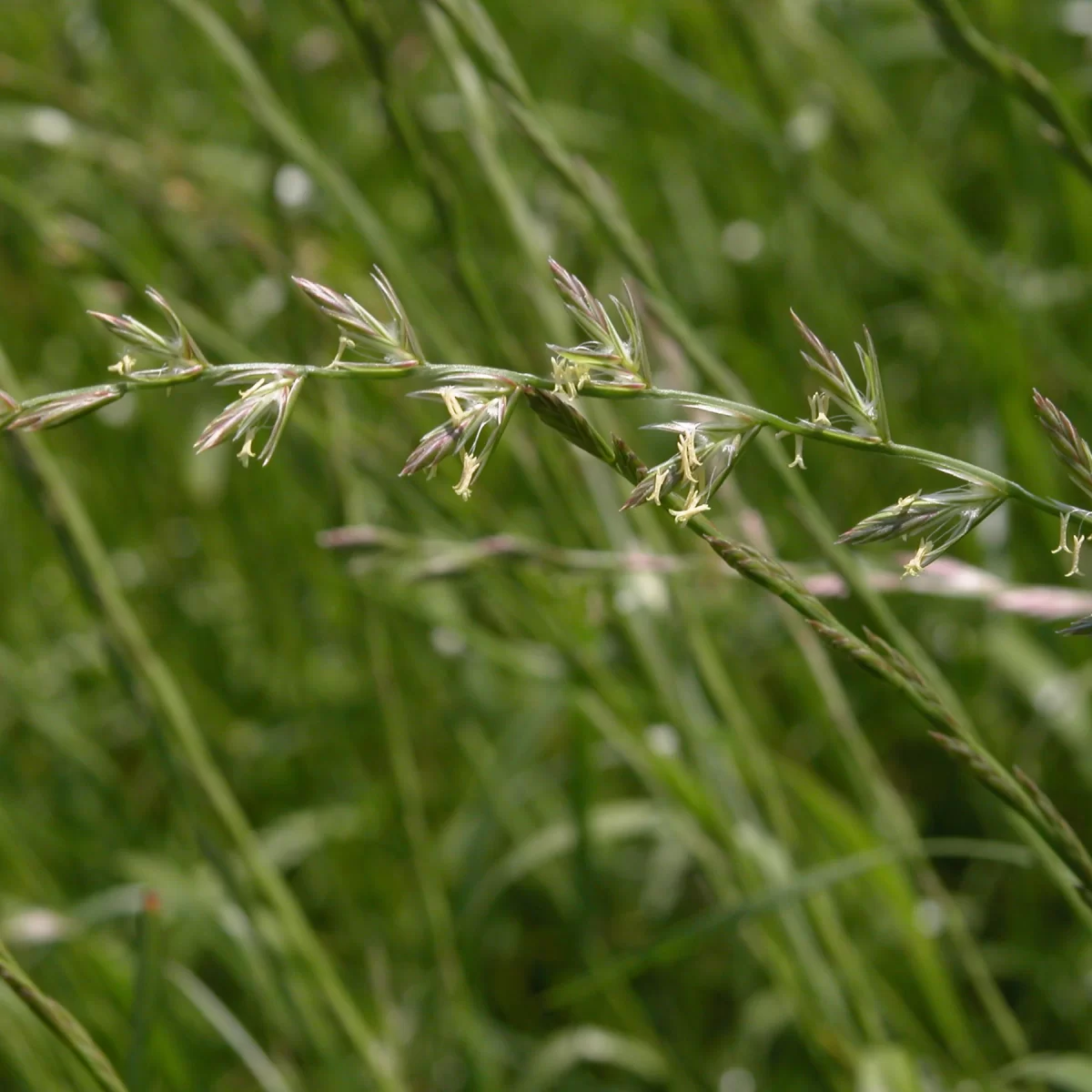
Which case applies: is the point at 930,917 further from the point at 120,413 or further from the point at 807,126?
the point at 120,413

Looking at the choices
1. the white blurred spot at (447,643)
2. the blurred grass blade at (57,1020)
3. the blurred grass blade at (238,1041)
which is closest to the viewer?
the blurred grass blade at (57,1020)

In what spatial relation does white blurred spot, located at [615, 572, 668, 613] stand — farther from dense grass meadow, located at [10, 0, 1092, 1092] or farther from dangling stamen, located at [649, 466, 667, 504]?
dangling stamen, located at [649, 466, 667, 504]

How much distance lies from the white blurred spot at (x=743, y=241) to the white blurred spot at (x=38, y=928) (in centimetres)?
157

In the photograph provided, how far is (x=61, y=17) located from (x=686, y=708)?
1913 mm

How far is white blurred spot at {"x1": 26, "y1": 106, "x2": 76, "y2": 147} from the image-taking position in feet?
6.06

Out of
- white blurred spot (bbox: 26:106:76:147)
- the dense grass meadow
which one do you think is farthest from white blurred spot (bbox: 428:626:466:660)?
white blurred spot (bbox: 26:106:76:147)

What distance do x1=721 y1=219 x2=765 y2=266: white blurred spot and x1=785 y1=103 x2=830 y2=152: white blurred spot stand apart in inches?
9.3

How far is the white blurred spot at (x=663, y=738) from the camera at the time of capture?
4.17ft

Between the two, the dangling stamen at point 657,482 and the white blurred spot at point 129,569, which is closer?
the dangling stamen at point 657,482

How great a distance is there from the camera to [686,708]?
52.6 inches

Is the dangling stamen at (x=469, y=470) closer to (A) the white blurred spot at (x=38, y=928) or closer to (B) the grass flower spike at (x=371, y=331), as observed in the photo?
(B) the grass flower spike at (x=371, y=331)

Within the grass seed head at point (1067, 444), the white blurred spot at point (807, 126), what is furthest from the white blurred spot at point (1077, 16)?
the grass seed head at point (1067, 444)

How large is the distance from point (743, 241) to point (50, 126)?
1185mm

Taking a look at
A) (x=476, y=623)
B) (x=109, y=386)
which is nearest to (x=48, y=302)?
(x=476, y=623)
